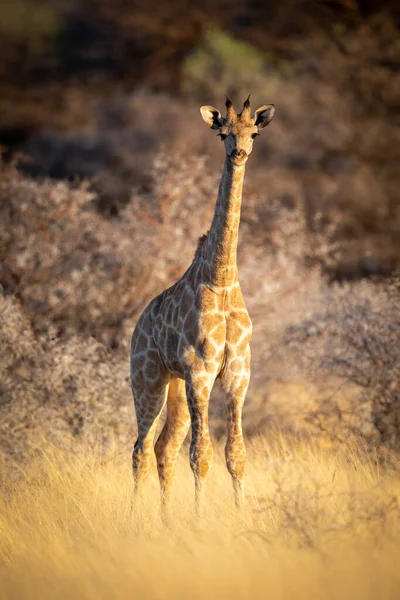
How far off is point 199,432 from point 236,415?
36 centimetres

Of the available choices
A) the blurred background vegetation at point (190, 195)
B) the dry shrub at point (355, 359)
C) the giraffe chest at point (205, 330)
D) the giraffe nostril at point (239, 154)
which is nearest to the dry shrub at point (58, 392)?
the blurred background vegetation at point (190, 195)

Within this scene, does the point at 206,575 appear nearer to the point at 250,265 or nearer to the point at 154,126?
the point at 250,265

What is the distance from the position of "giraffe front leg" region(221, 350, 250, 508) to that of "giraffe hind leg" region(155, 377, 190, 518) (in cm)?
107

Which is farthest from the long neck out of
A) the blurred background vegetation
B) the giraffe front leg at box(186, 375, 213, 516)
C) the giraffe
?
the blurred background vegetation

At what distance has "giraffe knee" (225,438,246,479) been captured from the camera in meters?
6.86

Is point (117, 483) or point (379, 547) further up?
point (117, 483)

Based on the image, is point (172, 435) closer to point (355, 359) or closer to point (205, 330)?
point (205, 330)

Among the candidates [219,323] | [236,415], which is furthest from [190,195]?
[236,415]

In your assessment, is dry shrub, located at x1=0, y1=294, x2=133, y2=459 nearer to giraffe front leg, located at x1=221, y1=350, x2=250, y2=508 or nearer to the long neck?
giraffe front leg, located at x1=221, y1=350, x2=250, y2=508

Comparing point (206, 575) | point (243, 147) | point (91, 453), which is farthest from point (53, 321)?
point (206, 575)

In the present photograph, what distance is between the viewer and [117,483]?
8.33 m

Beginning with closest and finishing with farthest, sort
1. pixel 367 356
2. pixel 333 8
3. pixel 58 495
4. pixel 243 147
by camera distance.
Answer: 1. pixel 243 147
2. pixel 58 495
3. pixel 367 356
4. pixel 333 8

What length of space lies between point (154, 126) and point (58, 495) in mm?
15760

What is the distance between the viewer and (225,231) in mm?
6812
